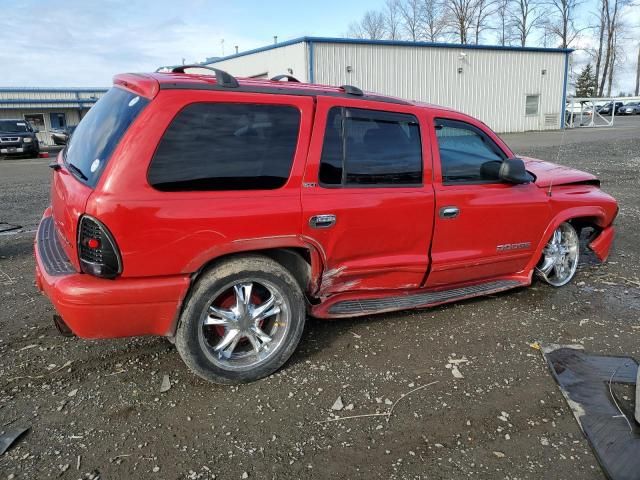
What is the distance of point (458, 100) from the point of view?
27.1 m

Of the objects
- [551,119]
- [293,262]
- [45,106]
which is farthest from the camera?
[45,106]

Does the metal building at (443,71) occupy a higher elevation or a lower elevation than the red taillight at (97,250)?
higher

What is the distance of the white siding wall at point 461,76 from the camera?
74.6 ft

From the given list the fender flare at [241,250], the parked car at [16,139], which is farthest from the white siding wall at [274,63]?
the fender flare at [241,250]

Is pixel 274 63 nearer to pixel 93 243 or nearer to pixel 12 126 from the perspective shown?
pixel 12 126

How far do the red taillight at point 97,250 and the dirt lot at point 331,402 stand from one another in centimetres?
84

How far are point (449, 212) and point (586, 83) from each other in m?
74.4

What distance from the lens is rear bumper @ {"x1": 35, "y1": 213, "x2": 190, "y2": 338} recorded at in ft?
9.33

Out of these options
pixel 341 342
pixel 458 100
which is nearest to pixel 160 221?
pixel 341 342

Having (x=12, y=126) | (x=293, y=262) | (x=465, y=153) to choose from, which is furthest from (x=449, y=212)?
(x=12, y=126)

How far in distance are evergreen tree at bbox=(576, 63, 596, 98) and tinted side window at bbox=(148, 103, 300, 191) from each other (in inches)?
2891

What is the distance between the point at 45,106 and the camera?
41.4 m

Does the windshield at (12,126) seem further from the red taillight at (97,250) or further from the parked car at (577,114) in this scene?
the parked car at (577,114)

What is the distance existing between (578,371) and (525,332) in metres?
0.59
